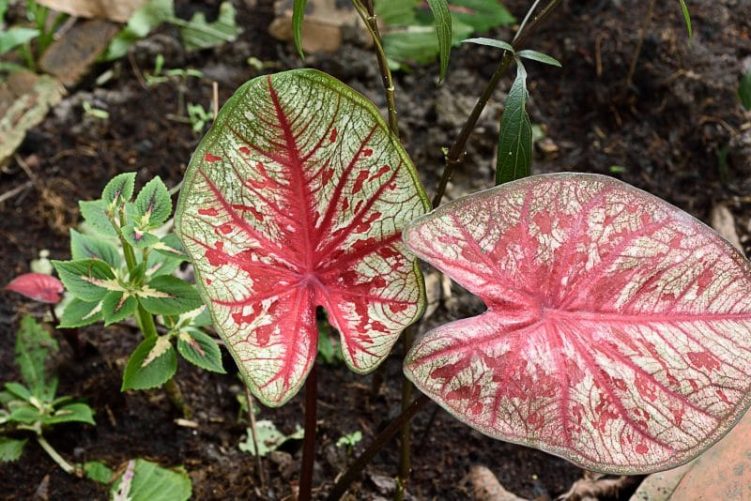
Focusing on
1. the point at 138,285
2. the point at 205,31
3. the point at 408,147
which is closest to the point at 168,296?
the point at 138,285

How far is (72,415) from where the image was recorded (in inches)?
52.6

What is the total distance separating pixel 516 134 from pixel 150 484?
2.68 ft

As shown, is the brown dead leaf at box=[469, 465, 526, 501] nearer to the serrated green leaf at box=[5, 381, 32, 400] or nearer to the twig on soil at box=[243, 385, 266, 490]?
the twig on soil at box=[243, 385, 266, 490]

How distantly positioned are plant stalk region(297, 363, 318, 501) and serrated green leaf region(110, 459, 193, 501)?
257 mm

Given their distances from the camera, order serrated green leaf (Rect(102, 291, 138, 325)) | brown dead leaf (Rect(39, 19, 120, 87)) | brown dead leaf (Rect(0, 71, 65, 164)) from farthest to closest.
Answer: brown dead leaf (Rect(39, 19, 120, 87)) < brown dead leaf (Rect(0, 71, 65, 164)) < serrated green leaf (Rect(102, 291, 138, 325))

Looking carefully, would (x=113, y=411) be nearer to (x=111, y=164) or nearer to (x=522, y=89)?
(x=111, y=164)

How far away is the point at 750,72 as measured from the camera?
1.67m

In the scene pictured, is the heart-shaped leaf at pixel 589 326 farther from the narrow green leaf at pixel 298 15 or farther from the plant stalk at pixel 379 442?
the narrow green leaf at pixel 298 15

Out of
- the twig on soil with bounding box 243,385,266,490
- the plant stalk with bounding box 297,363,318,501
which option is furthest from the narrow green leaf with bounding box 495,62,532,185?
the twig on soil with bounding box 243,385,266,490

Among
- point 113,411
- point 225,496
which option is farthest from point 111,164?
point 225,496

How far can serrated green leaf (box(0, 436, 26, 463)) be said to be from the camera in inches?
53.2

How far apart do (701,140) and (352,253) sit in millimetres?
1270

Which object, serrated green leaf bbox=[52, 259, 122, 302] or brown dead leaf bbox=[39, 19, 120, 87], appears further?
brown dead leaf bbox=[39, 19, 120, 87]

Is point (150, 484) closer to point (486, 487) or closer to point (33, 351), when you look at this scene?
point (33, 351)
